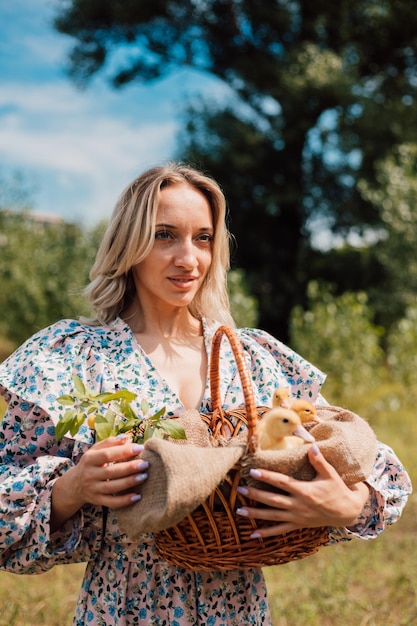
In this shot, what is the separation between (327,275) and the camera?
14.1m

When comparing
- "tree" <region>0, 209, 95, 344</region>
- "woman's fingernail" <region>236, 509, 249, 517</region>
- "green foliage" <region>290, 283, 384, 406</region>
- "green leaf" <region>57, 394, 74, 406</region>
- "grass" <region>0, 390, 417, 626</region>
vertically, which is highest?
"green leaf" <region>57, 394, 74, 406</region>

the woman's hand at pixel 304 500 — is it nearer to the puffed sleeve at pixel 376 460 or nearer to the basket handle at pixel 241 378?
the basket handle at pixel 241 378

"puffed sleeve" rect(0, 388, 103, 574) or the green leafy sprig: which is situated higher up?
the green leafy sprig

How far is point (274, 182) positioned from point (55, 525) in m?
13.0

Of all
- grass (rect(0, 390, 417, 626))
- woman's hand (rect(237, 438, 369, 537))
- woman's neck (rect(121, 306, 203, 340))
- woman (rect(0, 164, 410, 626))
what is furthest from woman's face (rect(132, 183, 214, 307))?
grass (rect(0, 390, 417, 626))

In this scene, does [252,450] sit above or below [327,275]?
above

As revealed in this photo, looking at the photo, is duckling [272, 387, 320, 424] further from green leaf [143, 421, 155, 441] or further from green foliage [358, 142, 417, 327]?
green foliage [358, 142, 417, 327]

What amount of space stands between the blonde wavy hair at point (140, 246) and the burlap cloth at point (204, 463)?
0.57 m

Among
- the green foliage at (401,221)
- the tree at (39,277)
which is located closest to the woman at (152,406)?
the green foliage at (401,221)

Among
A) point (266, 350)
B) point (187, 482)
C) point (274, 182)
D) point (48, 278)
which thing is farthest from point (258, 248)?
point (187, 482)

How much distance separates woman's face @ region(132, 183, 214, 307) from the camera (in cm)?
186

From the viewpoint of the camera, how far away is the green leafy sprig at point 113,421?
1.43 m

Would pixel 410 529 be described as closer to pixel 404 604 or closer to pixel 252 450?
pixel 404 604

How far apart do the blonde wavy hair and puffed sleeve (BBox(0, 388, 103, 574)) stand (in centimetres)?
44
